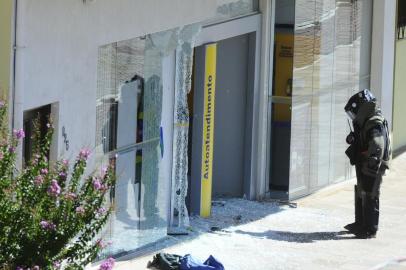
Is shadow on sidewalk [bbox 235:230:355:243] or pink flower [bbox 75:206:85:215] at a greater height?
pink flower [bbox 75:206:85:215]

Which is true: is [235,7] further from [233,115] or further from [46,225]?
[46,225]

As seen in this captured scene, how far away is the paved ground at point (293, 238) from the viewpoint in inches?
489

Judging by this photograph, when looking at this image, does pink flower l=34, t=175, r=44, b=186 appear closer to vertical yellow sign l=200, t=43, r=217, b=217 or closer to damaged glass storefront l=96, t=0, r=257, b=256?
damaged glass storefront l=96, t=0, r=257, b=256

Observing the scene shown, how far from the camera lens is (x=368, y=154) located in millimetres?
13469

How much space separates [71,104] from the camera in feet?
35.1

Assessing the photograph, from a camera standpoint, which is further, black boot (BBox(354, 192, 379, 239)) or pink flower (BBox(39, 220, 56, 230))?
black boot (BBox(354, 192, 379, 239))

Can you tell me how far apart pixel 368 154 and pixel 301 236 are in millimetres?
1411

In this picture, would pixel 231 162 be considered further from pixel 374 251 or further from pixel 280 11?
pixel 374 251

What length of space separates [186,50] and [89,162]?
281cm

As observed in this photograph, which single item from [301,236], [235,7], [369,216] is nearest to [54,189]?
[301,236]

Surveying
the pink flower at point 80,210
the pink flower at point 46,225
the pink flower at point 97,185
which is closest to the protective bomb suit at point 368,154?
the pink flower at point 97,185

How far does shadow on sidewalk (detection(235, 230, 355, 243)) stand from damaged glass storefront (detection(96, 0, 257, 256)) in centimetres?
107

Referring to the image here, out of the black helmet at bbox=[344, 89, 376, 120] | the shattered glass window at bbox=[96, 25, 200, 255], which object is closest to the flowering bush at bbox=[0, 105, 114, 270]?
the shattered glass window at bbox=[96, 25, 200, 255]

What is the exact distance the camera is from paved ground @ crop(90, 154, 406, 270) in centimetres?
1241
